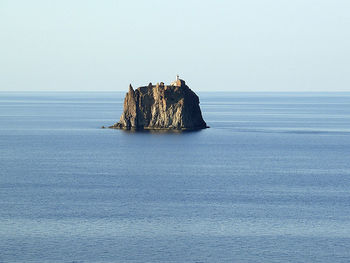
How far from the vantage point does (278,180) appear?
323 ft

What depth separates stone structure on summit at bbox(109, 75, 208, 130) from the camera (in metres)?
177

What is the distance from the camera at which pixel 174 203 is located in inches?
3152

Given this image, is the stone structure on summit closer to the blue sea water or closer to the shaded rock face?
the shaded rock face

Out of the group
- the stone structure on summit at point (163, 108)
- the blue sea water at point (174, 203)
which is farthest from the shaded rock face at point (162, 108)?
the blue sea water at point (174, 203)

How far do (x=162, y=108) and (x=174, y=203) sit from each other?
3923 inches

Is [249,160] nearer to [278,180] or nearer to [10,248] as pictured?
[278,180]

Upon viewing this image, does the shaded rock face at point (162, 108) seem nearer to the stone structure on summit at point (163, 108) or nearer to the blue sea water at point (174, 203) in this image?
the stone structure on summit at point (163, 108)

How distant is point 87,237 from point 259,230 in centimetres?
1631

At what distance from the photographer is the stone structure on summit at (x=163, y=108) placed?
177 m

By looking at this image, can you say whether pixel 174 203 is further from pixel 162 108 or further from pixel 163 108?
pixel 162 108

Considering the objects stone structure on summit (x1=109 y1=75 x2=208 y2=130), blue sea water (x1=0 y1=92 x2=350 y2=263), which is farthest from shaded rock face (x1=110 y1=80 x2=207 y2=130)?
blue sea water (x1=0 y1=92 x2=350 y2=263)

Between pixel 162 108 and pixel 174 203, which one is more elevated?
pixel 162 108

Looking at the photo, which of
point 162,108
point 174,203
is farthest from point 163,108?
point 174,203

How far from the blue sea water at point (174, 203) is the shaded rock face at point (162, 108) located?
30.2m
